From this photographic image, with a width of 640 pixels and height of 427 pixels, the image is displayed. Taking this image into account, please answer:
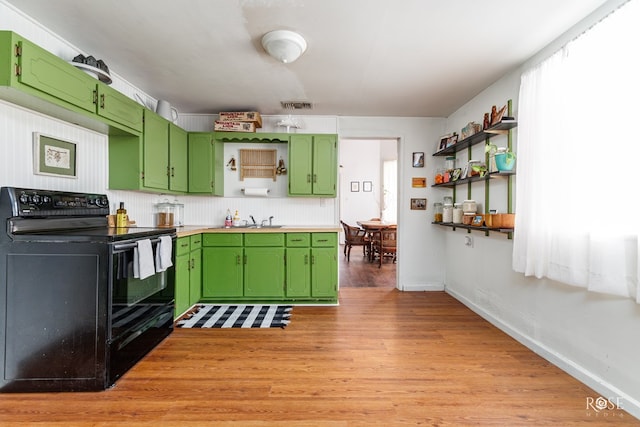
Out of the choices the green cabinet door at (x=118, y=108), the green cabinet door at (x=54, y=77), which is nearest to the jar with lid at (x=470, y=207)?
the green cabinet door at (x=118, y=108)

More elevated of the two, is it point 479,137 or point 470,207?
point 479,137

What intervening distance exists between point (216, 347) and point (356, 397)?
124 centimetres

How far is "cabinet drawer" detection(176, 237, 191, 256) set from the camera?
2799mm

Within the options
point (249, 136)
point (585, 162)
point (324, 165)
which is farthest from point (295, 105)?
point (585, 162)

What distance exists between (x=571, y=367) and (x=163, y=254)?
309 centimetres

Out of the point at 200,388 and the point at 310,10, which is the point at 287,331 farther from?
the point at 310,10

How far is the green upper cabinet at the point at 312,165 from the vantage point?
12.1 feet

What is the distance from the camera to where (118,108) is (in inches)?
92.4

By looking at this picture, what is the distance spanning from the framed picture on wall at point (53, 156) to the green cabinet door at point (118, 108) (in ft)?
1.31

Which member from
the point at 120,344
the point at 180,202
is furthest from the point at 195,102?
the point at 120,344

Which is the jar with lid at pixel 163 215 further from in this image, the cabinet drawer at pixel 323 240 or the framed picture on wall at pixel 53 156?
the cabinet drawer at pixel 323 240

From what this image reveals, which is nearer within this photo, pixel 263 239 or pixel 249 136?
pixel 263 239

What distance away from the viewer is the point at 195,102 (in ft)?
11.4

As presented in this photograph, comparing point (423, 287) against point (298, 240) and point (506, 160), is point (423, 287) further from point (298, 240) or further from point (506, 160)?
point (506, 160)
